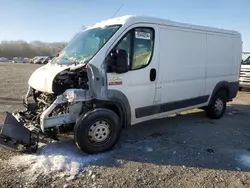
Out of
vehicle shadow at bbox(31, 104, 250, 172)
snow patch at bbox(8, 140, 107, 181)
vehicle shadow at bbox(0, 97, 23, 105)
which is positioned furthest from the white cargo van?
vehicle shadow at bbox(0, 97, 23, 105)

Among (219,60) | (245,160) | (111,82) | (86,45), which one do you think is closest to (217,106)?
(219,60)

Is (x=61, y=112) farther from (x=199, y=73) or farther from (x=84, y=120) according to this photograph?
(x=199, y=73)

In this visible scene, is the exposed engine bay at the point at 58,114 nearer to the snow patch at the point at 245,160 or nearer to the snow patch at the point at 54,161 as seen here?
the snow patch at the point at 54,161

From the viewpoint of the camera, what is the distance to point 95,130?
466cm

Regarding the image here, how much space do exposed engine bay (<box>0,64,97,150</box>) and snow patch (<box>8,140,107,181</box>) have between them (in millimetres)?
222

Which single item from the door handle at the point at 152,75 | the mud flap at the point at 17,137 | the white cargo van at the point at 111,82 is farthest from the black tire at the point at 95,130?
the door handle at the point at 152,75

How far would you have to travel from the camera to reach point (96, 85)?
15.1 feet

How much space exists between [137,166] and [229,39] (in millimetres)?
4906

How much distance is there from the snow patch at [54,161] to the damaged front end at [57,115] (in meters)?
0.21

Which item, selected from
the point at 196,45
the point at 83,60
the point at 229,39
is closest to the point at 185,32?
the point at 196,45

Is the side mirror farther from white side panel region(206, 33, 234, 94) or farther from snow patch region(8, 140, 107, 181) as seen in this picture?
white side panel region(206, 33, 234, 94)

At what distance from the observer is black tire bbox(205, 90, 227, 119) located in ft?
24.3

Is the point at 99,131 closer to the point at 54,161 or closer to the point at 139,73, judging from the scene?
the point at 54,161

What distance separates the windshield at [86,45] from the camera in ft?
16.0
